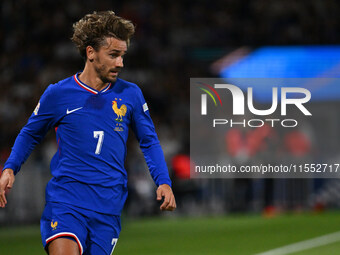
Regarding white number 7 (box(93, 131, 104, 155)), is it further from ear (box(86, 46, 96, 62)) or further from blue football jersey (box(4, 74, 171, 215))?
ear (box(86, 46, 96, 62))

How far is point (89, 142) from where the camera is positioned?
4883 mm

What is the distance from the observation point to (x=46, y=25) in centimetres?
2331

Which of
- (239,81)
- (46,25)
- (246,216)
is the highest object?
(46,25)

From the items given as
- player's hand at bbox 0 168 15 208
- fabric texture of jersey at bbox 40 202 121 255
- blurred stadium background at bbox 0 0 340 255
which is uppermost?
player's hand at bbox 0 168 15 208

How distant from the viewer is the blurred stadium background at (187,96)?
50.7ft

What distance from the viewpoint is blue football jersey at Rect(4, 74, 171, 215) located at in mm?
4848

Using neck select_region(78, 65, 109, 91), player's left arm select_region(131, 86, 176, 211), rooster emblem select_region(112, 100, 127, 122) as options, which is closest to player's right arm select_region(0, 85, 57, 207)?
neck select_region(78, 65, 109, 91)

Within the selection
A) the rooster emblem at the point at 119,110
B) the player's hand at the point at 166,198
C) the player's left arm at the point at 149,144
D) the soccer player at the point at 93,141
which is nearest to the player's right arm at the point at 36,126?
the soccer player at the point at 93,141

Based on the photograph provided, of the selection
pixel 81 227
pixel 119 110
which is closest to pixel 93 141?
pixel 119 110

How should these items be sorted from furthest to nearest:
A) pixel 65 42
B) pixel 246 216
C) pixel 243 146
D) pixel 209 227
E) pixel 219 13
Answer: pixel 219 13 → pixel 65 42 → pixel 243 146 → pixel 246 216 → pixel 209 227

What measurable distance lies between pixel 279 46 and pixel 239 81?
1772 millimetres

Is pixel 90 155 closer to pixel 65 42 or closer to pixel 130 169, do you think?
pixel 130 169

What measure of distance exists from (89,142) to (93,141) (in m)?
0.03

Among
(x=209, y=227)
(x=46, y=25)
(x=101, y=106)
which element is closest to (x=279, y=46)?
(x=46, y=25)
